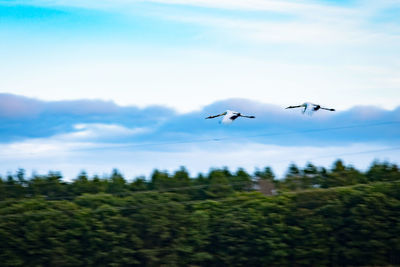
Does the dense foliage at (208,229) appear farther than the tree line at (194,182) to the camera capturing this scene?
No

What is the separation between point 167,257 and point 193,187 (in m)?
7.06

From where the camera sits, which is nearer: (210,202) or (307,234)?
(307,234)

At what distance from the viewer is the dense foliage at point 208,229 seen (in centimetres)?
3103

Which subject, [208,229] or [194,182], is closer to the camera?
[208,229]

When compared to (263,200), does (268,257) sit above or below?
below

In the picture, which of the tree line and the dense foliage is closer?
the dense foliage

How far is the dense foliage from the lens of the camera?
102 ft

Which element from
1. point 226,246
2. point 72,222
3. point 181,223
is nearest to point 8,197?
point 72,222

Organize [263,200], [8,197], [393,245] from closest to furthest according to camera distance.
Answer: [393,245] < [263,200] < [8,197]

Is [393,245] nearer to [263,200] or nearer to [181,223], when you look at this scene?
[263,200]

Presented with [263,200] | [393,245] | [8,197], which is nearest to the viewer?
[393,245]

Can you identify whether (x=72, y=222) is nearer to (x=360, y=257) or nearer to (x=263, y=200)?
(x=263, y=200)

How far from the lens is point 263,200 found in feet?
110

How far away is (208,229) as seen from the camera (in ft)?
106
